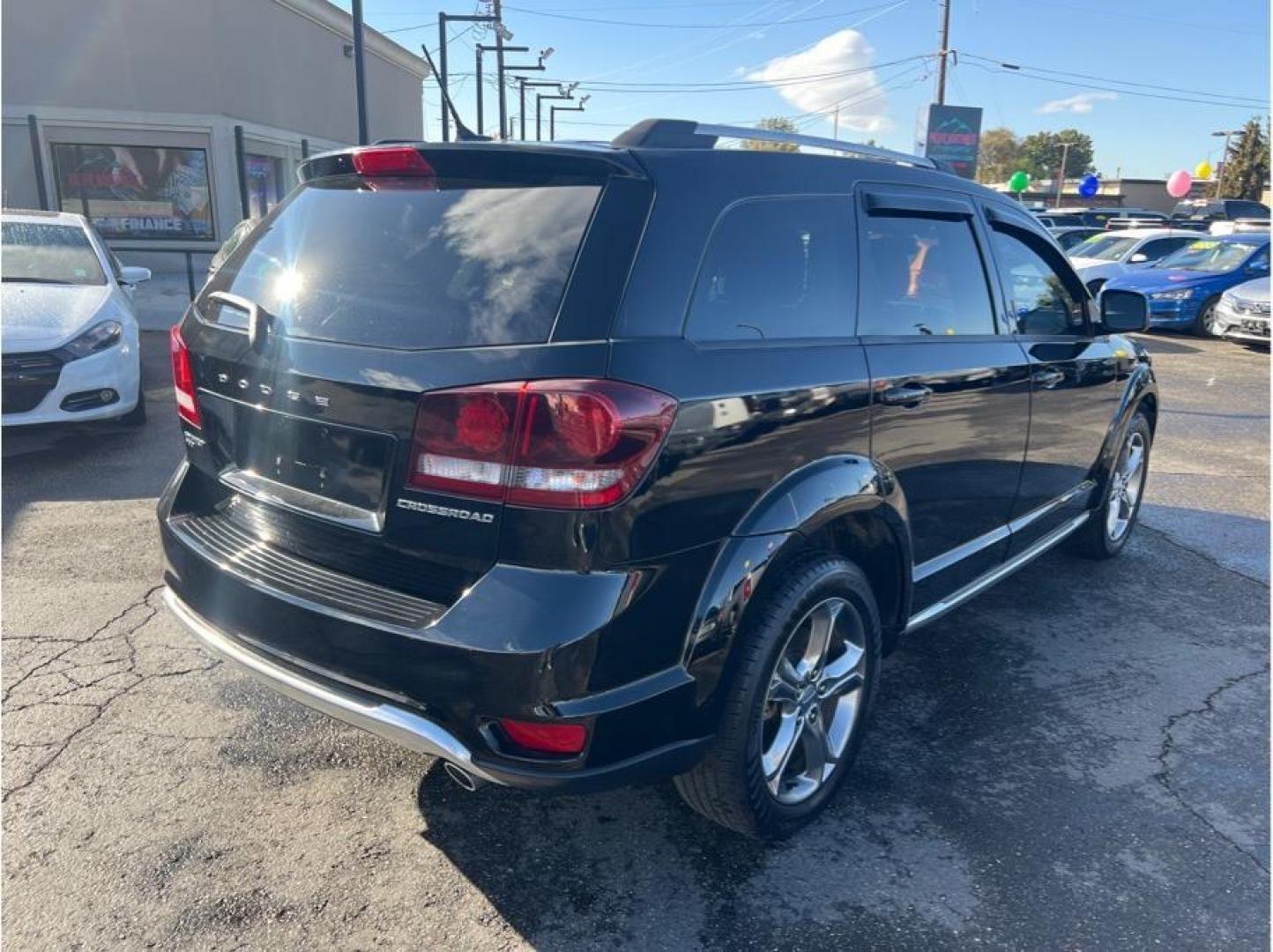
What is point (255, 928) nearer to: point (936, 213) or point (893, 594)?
point (893, 594)

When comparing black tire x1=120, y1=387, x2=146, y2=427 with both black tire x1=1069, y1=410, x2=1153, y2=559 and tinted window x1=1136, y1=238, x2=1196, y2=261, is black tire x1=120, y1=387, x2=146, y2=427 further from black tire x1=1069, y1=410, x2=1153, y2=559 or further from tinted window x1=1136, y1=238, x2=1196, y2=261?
tinted window x1=1136, y1=238, x2=1196, y2=261

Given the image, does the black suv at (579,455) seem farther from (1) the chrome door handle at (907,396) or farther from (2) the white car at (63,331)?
(2) the white car at (63,331)

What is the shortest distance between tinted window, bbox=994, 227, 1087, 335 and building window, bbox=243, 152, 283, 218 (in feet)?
66.5

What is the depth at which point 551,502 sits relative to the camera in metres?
2.06

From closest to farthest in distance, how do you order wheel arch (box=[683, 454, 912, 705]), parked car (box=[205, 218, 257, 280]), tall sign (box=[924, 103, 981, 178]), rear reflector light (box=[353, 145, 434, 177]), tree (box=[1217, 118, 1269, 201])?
wheel arch (box=[683, 454, 912, 705]), rear reflector light (box=[353, 145, 434, 177]), parked car (box=[205, 218, 257, 280]), tall sign (box=[924, 103, 981, 178]), tree (box=[1217, 118, 1269, 201])

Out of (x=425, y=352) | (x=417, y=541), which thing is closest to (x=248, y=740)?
(x=417, y=541)

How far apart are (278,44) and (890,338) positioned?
2427cm

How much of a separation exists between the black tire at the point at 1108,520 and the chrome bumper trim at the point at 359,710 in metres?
3.72

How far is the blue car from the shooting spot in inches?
583

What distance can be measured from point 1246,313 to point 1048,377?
12.2m

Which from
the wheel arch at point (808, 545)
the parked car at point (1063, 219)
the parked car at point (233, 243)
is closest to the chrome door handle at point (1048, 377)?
the wheel arch at point (808, 545)

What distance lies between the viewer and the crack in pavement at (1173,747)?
277 centimetres

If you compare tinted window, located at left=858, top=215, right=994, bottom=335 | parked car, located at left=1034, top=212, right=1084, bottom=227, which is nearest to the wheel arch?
tinted window, located at left=858, top=215, right=994, bottom=335

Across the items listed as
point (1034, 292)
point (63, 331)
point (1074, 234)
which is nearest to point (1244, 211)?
point (1074, 234)
